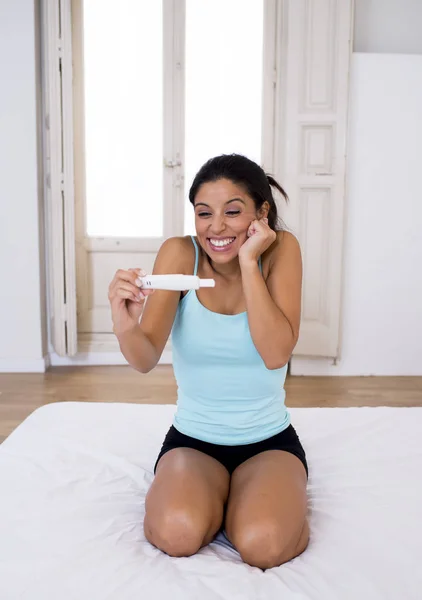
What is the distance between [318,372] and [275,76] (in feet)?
5.79

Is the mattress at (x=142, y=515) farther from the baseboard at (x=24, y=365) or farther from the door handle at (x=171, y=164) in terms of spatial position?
the door handle at (x=171, y=164)

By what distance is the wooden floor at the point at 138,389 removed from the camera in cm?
309

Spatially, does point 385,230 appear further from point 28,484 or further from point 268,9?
point 28,484

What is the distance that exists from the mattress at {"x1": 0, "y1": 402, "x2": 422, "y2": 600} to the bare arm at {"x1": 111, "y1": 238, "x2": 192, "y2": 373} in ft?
1.03

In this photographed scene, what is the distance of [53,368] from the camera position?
3.78 meters

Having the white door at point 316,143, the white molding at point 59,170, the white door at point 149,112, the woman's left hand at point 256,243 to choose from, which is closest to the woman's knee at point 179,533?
the woman's left hand at point 256,243

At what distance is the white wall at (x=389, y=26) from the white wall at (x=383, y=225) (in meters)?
0.23

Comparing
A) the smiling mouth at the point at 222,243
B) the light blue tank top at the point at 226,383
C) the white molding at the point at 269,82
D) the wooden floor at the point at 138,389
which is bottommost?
the wooden floor at the point at 138,389

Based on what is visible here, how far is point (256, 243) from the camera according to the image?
4.61 feet

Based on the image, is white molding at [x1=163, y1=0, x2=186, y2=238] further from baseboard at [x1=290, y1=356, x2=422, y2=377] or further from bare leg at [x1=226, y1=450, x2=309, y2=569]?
bare leg at [x1=226, y1=450, x2=309, y2=569]

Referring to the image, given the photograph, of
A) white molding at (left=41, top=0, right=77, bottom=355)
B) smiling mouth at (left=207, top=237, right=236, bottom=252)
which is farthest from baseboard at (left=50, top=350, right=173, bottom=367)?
smiling mouth at (left=207, top=237, right=236, bottom=252)

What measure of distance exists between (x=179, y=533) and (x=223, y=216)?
69 cm

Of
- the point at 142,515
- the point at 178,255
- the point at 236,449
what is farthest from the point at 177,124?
the point at 142,515

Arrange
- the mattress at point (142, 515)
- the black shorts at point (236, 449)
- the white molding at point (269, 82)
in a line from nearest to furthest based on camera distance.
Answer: the mattress at point (142, 515), the black shorts at point (236, 449), the white molding at point (269, 82)
